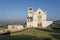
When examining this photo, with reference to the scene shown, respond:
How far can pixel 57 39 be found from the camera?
850 inches

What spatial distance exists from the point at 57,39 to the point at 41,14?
2812 centimetres

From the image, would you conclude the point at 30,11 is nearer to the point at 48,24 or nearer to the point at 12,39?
the point at 48,24

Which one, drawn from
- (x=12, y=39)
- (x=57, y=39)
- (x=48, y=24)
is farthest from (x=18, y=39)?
(x=48, y=24)

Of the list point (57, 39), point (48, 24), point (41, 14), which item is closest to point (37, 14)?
point (41, 14)

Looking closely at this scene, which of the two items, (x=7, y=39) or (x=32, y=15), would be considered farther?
(x=32, y=15)

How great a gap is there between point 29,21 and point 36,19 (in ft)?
7.95

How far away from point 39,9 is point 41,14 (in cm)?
183

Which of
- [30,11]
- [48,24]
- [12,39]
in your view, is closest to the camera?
[12,39]

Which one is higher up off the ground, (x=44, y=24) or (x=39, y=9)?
(x=39, y=9)

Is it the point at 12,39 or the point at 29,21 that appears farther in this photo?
the point at 29,21

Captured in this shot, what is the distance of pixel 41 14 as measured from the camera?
162 ft

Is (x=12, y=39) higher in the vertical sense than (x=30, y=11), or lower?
lower

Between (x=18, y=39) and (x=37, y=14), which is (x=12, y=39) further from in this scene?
(x=37, y=14)

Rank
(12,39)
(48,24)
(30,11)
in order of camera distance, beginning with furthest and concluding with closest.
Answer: (30,11) < (48,24) < (12,39)
